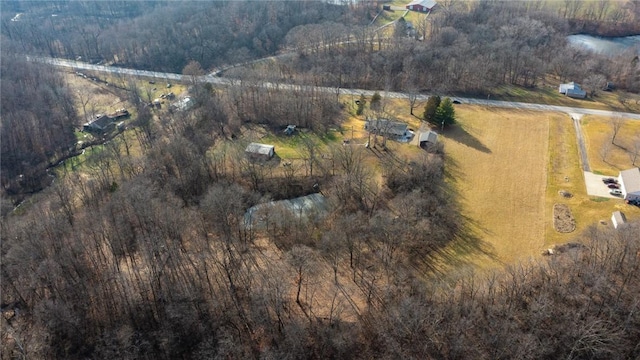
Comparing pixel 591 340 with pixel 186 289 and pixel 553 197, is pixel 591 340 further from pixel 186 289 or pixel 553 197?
pixel 186 289

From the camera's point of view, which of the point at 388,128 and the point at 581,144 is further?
the point at 388,128

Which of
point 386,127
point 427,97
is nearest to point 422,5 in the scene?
point 427,97

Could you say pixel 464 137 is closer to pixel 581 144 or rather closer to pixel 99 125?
pixel 581 144

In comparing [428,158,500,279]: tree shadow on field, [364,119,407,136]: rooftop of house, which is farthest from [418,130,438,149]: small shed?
[428,158,500,279]: tree shadow on field

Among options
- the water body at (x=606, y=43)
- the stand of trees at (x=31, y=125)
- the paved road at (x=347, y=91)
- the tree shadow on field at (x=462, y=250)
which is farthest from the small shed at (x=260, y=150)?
the water body at (x=606, y=43)

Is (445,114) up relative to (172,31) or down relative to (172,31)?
down

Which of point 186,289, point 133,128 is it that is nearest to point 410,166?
point 186,289

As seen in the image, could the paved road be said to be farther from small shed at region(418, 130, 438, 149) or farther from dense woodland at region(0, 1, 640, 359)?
dense woodland at region(0, 1, 640, 359)
